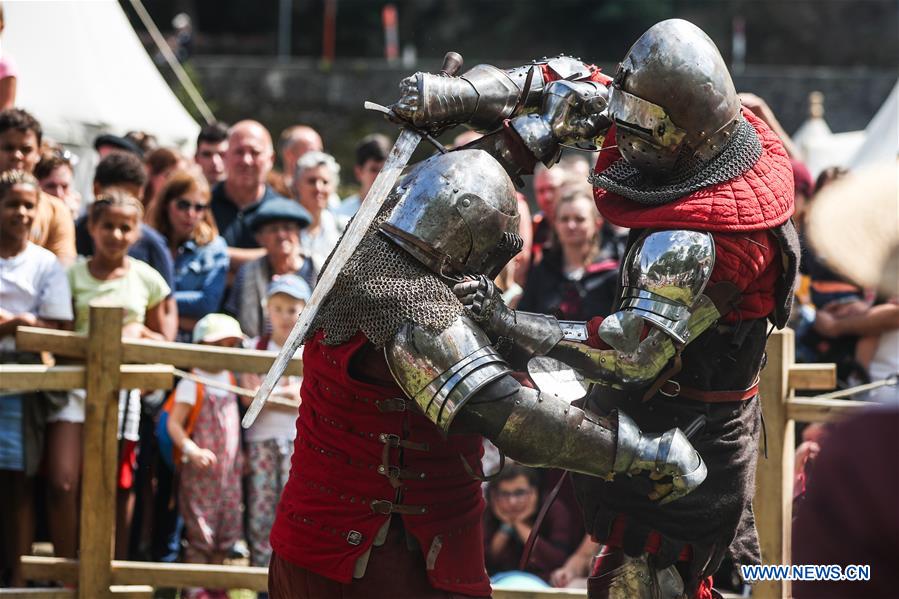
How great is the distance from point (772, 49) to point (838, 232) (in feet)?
69.3

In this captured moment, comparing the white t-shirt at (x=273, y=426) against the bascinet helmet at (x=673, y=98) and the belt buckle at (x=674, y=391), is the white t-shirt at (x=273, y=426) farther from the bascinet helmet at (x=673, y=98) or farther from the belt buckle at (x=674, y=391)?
the bascinet helmet at (x=673, y=98)

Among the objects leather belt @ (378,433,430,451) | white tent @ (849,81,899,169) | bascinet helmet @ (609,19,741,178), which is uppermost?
white tent @ (849,81,899,169)

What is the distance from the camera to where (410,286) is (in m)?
3.19

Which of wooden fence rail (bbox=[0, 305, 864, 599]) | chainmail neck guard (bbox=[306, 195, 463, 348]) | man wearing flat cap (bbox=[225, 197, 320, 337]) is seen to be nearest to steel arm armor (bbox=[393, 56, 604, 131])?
chainmail neck guard (bbox=[306, 195, 463, 348])

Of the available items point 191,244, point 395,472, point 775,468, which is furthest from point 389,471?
point 191,244

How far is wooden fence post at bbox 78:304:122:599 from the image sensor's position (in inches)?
196

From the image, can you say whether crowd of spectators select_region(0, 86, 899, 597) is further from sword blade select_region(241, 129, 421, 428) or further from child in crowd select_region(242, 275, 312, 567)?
sword blade select_region(241, 129, 421, 428)

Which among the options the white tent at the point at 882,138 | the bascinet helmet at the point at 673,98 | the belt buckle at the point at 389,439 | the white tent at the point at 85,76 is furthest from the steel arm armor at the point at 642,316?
the white tent at the point at 85,76

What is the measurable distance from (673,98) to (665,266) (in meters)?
0.47

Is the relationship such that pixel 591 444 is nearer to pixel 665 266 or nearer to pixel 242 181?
pixel 665 266

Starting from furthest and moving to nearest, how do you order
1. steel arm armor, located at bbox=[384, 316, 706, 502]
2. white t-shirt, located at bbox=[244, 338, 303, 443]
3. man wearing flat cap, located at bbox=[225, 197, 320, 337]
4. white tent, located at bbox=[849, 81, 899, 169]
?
white tent, located at bbox=[849, 81, 899, 169], man wearing flat cap, located at bbox=[225, 197, 320, 337], white t-shirt, located at bbox=[244, 338, 303, 443], steel arm armor, located at bbox=[384, 316, 706, 502]

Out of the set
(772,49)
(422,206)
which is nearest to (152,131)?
(422,206)

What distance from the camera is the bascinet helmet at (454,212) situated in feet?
10.5

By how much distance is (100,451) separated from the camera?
16.4 feet
